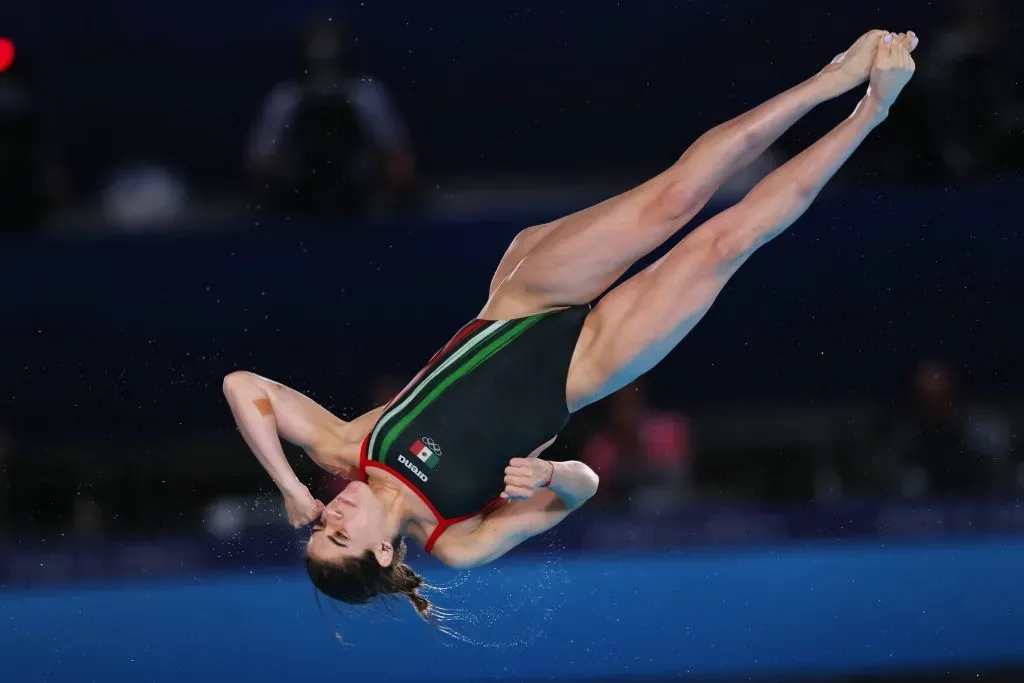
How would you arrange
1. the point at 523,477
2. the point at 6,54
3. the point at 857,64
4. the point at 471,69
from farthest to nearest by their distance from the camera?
the point at 471,69 → the point at 6,54 → the point at 857,64 → the point at 523,477

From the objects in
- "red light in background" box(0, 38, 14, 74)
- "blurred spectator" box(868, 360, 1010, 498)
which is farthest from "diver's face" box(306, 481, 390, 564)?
"red light in background" box(0, 38, 14, 74)

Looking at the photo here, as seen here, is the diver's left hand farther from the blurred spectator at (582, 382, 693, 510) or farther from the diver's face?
the blurred spectator at (582, 382, 693, 510)

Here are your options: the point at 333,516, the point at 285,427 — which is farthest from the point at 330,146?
the point at 333,516

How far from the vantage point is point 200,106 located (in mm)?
7762

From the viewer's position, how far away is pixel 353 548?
418 centimetres

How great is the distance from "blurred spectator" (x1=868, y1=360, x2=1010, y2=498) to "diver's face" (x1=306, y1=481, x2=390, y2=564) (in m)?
2.36

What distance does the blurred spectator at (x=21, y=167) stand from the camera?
6004 mm

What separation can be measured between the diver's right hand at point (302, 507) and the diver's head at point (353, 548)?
10 centimetres

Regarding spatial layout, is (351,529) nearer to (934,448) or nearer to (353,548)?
(353,548)

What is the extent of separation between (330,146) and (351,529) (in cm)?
229

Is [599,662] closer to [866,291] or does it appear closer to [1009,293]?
[866,291]

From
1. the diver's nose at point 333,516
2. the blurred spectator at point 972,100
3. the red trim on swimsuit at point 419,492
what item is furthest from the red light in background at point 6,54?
the blurred spectator at point 972,100

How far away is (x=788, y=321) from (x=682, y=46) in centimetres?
175

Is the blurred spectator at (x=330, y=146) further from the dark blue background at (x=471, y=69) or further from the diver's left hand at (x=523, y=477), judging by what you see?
the diver's left hand at (x=523, y=477)
